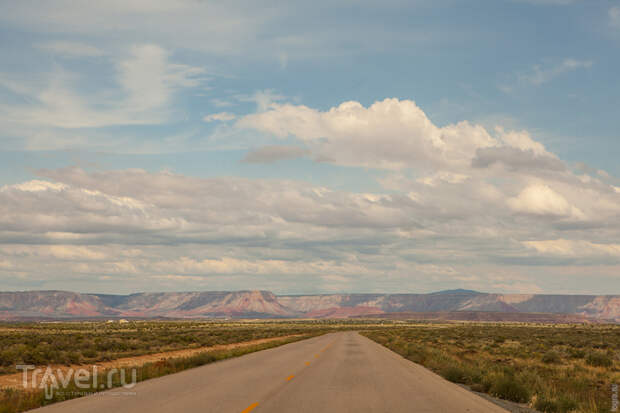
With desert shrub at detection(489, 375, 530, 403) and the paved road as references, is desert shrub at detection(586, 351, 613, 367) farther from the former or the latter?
desert shrub at detection(489, 375, 530, 403)

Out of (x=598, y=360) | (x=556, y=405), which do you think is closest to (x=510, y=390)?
(x=556, y=405)

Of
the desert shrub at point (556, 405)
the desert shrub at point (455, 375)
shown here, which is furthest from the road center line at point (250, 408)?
the desert shrub at point (455, 375)

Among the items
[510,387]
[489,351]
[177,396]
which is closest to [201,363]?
[177,396]

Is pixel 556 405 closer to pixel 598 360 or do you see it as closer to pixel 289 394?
pixel 289 394

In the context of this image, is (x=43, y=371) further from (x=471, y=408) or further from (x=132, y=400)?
(x=471, y=408)

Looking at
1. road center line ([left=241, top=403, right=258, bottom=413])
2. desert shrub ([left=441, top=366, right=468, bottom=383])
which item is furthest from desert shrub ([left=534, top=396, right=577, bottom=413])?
road center line ([left=241, top=403, right=258, bottom=413])

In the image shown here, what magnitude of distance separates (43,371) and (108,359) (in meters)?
6.43

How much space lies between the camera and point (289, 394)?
1434 centimetres

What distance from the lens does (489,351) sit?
3656cm

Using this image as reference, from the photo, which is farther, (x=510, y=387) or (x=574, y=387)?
(x=574, y=387)

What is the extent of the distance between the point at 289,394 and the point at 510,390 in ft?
21.6

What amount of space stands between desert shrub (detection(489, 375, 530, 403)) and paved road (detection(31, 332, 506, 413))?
1037 mm

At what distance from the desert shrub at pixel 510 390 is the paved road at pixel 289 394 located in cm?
104

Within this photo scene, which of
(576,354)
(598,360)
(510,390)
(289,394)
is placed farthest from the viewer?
(576,354)
